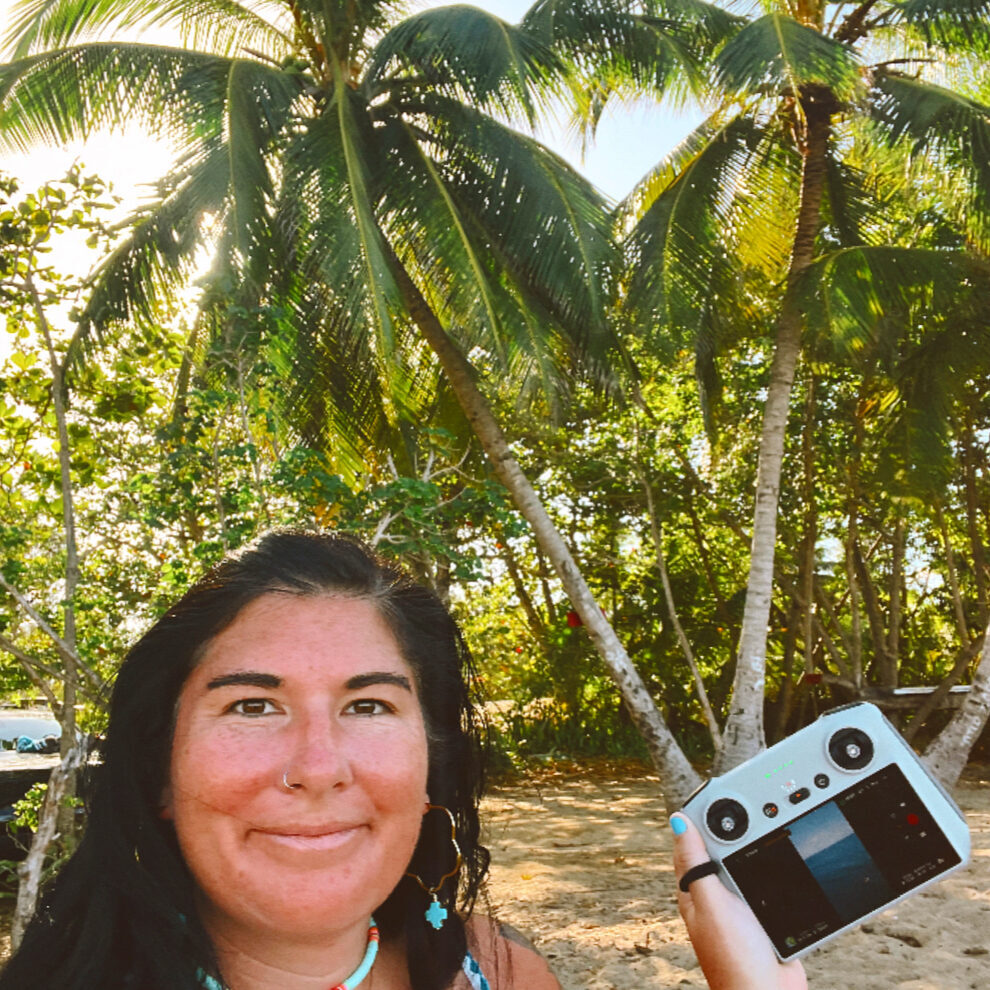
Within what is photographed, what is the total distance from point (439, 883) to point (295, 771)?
54 cm

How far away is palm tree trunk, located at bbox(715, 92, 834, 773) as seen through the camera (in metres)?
7.47

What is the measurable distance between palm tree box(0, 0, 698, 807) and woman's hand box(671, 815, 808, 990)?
532 centimetres

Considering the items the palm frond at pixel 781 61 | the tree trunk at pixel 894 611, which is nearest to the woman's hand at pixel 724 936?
the palm frond at pixel 781 61

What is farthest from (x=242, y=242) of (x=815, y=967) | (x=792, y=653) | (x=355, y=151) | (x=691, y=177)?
(x=792, y=653)

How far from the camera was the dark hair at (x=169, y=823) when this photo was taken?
3.88 feet

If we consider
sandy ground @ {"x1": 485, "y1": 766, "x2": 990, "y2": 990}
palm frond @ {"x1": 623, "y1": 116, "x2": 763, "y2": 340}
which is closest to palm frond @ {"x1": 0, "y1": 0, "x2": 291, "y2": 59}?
palm frond @ {"x1": 623, "y1": 116, "x2": 763, "y2": 340}

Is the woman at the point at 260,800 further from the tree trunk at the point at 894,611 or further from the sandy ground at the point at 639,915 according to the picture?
the tree trunk at the point at 894,611

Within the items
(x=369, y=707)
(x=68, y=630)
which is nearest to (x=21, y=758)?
(x=68, y=630)

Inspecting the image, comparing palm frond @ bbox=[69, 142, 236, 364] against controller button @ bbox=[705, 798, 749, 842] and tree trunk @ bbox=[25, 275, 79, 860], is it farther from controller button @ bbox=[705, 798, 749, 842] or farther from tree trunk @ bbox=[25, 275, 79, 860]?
controller button @ bbox=[705, 798, 749, 842]

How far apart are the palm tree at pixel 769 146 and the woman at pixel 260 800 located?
6067 millimetres

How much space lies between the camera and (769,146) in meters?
8.56

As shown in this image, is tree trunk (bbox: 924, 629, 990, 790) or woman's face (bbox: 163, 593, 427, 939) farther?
tree trunk (bbox: 924, 629, 990, 790)

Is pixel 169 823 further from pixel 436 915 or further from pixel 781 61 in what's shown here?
pixel 781 61

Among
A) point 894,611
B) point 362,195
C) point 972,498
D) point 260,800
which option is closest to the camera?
point 260,800
